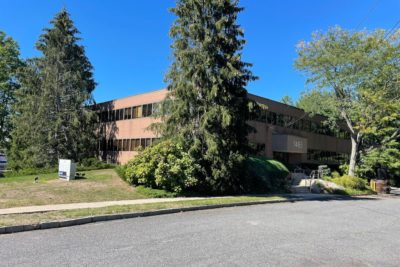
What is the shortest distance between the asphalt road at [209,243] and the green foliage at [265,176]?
8.57 meters

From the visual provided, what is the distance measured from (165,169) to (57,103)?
20.4 meters

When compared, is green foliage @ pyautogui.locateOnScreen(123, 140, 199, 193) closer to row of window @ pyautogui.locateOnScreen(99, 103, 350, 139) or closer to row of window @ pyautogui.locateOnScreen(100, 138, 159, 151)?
row of window @ pyautogui.locateOnScreen(99, 103, 350, 139)

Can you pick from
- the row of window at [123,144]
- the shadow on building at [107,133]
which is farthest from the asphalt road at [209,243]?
the shadow on building at [107,133]

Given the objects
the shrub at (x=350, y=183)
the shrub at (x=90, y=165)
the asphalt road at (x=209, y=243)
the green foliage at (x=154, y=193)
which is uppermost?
the shrub at (x=90, y=165)

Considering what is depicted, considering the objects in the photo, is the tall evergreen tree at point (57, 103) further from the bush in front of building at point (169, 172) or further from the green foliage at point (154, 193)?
the green foliage at point (154, 193)

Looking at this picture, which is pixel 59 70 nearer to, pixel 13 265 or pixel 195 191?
pixel 195 191

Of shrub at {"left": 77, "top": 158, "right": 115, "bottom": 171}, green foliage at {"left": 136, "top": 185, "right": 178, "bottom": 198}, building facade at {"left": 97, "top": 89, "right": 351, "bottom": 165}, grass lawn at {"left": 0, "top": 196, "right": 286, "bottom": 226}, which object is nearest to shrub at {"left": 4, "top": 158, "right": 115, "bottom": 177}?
shrub at {"left": 77, "top": 158, "right": 115, "bottom": 171}

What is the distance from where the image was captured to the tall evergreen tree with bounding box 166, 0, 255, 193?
674 inches

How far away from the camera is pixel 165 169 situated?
1598 cm

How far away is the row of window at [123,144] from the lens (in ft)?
103

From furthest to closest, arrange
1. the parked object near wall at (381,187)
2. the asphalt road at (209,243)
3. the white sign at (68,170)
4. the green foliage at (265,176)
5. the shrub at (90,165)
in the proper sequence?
the shrub at (90,165) → the parked object near wall at (381,187) → the green foliage at (265,176) → the white sign at (68,170) → the asphalt road at (209,243)

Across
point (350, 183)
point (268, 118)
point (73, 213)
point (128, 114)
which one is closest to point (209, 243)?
point (73, 213)

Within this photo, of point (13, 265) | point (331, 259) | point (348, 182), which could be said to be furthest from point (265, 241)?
point (348, 182)

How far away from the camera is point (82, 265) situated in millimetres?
5516
